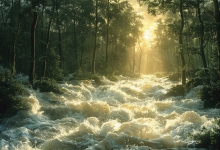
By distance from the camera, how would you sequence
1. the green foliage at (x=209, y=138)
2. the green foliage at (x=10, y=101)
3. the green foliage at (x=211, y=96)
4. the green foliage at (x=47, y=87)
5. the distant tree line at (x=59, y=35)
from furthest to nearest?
the distant tree line at (x=59, y=35)
the green foliage at (x=47, y=87)
the green foliage at (x=211, y=96)
the green foliage at (x=10, y=101)
the green foliage at (x=209, y=138)

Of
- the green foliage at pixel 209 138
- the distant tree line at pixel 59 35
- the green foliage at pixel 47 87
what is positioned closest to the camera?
the green foliage at pixel 209 138

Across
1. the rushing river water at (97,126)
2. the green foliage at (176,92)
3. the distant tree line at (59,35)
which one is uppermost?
the distant tree line at (59,35)

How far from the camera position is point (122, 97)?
22672 millimetres

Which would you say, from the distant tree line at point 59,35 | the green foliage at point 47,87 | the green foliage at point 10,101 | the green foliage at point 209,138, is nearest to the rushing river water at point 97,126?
the green foliage at point 209,138

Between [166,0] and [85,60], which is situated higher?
[166,0]

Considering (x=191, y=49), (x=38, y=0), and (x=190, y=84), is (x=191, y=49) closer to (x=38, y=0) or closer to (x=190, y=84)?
(x=190, y=84)

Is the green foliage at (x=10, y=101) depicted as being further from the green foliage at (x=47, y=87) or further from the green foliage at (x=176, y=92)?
the green foliage at (x=176, y=92)

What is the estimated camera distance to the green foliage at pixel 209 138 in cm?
892

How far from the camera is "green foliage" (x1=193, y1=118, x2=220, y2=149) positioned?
892 cm

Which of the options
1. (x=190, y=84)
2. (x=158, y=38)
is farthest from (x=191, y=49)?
(x=158, y=38)

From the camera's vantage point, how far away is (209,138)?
31.1ft

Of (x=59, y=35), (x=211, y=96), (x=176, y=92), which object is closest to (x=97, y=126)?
(x=211, y=96)

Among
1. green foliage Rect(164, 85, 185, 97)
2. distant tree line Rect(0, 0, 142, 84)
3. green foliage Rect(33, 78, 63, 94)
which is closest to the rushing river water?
green foliage Rect(33, 78, 63, 94)

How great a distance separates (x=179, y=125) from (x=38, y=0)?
14.7 m
